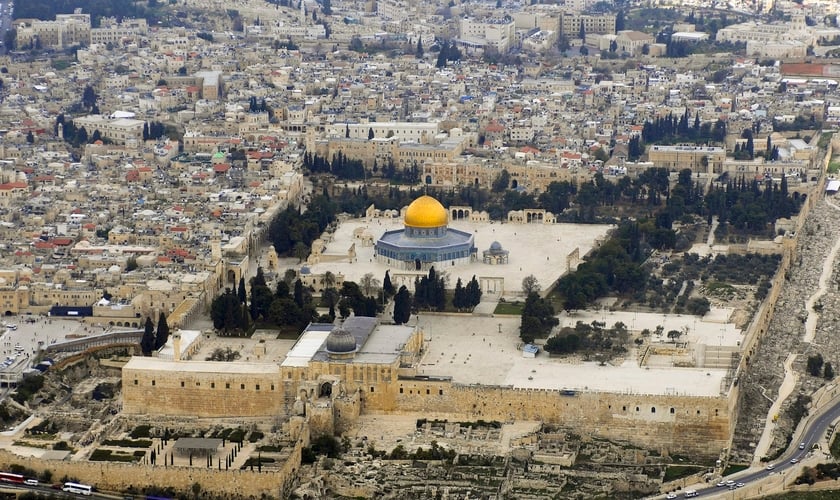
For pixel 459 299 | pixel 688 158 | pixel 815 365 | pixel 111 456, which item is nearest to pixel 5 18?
pixel 688 158

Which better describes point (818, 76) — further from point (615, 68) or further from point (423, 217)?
point (423, 217)

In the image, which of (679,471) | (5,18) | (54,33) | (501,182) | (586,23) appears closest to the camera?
(679,471)

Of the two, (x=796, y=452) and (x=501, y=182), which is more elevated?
(x=796, y=452)

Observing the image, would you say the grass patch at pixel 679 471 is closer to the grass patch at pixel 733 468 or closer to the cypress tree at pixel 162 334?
the grass patch at pixel 733 468

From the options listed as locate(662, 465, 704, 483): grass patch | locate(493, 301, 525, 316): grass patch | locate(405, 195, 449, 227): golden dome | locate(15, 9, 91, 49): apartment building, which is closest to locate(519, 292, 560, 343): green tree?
locate(493, 301, 525, 316): grass patch

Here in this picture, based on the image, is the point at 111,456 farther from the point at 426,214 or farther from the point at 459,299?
the point at 426,214

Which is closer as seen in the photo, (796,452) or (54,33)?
(796,452)

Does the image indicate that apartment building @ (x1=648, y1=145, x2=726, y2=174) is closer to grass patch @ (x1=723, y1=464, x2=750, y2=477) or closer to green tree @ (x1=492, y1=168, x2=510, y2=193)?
green tree @ (x1=492, y1=168, x2=510, y2=193)

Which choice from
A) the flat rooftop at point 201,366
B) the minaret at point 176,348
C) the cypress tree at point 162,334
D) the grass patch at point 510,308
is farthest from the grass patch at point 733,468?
the cypress tree at point 162,334
